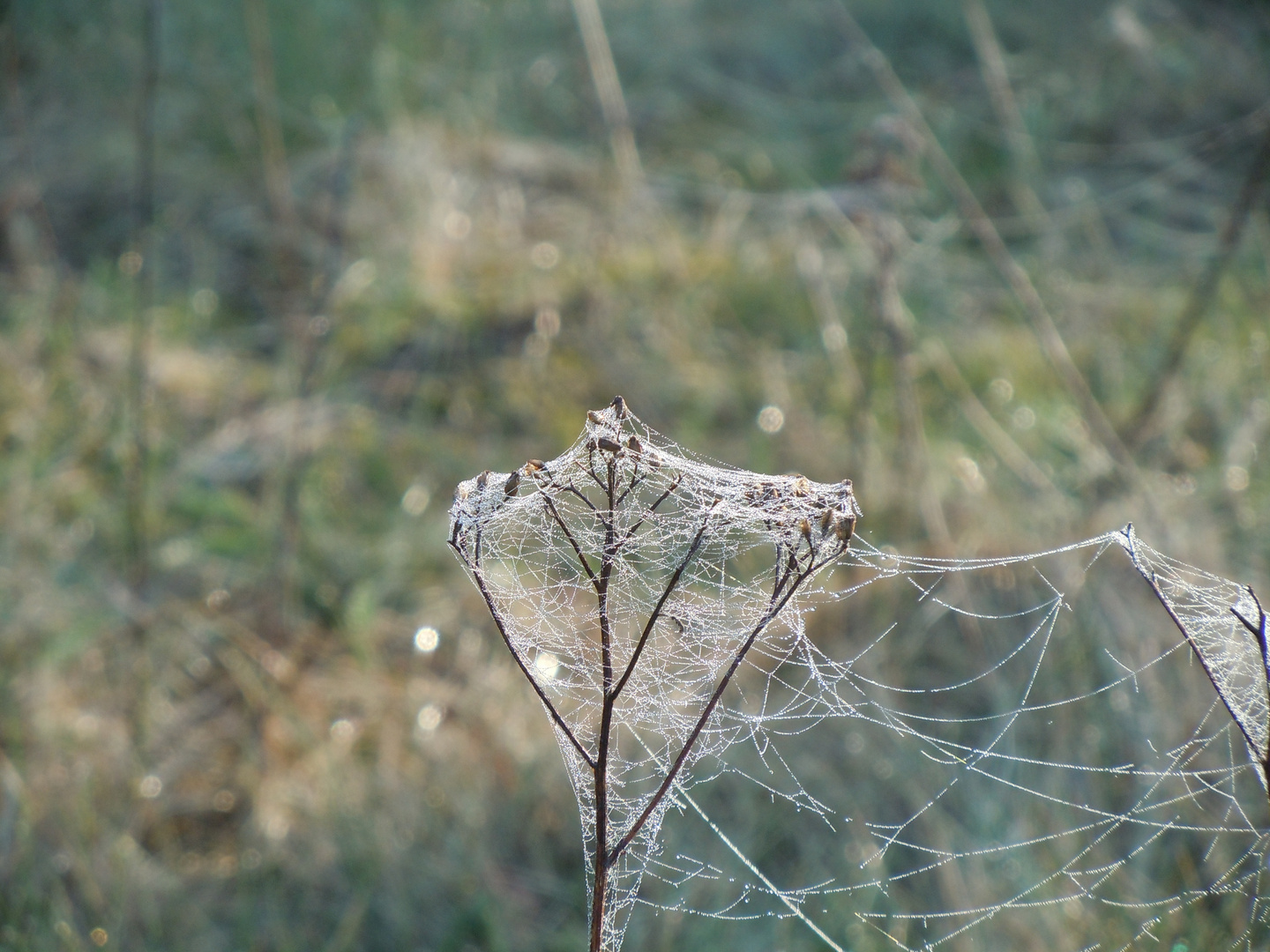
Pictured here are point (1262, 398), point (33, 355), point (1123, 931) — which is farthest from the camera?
point (33, 355)

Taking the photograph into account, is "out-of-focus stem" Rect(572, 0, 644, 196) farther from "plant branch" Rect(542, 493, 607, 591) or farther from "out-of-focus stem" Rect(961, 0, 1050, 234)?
"plant branch" Rect(542, 493, 607, 591)

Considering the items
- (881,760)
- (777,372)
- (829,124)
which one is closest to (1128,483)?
(881,760)

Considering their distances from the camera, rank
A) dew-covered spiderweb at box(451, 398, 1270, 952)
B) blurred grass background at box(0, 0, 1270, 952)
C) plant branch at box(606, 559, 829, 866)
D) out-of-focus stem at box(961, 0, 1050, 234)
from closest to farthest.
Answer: plant branch at box(606, 559, 829, 866) < dew-covered spiderweb at box(451, 398, 1270, 952) < blurred grass background at box(0, 0, 1270, 952) < out-of-focus stem at box(961, 0, 1050, 234)

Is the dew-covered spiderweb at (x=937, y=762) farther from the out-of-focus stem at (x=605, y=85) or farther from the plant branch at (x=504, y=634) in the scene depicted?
the out-of-focus stem at (x=605, y=85)

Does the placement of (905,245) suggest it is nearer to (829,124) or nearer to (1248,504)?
(1248,504)

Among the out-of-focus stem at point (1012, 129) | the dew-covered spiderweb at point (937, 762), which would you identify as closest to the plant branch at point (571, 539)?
the dew-covered spiderweb at point (937, 762)

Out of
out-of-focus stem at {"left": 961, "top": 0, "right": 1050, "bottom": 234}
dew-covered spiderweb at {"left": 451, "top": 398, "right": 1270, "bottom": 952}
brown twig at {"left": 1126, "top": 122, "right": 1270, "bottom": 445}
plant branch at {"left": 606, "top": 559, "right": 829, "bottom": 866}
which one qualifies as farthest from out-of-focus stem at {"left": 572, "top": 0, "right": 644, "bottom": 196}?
plant branch at {"left": 606, "top": 559, "right": 829, "bottom": 866}
